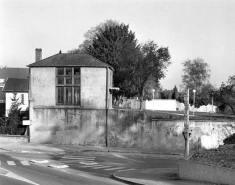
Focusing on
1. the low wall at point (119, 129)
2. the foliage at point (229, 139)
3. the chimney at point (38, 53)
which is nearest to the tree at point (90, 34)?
the chimney at point (38, 53)

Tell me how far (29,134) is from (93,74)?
858 cm

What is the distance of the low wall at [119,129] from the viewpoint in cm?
3641

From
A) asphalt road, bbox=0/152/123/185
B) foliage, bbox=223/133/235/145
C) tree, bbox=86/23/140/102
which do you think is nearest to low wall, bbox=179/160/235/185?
asphalt road, bbox=0/152/123/185

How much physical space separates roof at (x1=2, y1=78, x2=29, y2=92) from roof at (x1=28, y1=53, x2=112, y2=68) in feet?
58.7

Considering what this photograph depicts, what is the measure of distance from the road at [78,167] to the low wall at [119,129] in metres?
3.69

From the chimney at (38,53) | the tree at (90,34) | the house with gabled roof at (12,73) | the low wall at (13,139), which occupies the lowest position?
the low wall at (13,139)

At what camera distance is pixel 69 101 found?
38.7m

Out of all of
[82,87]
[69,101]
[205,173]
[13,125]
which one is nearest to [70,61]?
[82,87]

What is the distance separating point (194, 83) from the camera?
3743 inches

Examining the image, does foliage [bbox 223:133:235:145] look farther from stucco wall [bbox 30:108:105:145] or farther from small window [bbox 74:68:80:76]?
small window [bbox 74:68:80:76]

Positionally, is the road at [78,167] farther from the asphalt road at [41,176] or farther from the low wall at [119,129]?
the low wall at [119,129]

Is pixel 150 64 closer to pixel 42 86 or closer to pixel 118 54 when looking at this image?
pixel 118 54

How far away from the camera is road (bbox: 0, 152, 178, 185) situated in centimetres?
1857

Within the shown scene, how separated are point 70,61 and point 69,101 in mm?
3986
